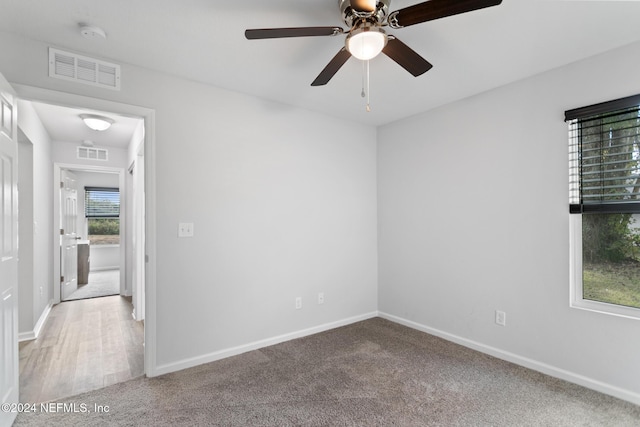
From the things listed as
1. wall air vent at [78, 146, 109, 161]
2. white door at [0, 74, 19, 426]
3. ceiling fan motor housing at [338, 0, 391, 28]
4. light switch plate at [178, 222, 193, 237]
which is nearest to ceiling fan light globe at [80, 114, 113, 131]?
wall air vent at [78, 146, 109, 161]

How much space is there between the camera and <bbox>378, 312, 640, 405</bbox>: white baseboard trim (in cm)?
221

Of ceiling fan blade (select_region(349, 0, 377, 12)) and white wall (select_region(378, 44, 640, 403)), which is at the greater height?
ceiling fan blade (select_region(349, 0, 377, 12))

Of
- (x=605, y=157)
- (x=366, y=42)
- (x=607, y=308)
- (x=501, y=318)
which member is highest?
(x=366, y=42)

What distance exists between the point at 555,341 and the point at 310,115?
3031 mm

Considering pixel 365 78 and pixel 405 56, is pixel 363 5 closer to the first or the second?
pixel 405 56

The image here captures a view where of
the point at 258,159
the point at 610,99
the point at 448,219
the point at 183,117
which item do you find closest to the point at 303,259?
the point at 258,159

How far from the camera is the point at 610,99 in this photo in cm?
229

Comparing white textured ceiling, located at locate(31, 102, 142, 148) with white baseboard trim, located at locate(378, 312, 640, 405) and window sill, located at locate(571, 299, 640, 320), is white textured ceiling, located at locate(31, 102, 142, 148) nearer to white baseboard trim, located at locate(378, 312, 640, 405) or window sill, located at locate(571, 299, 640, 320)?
white baseboard trim, located at locate(378, 312, 640, 405)

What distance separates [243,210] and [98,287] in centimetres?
468

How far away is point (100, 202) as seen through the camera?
781 centimetres

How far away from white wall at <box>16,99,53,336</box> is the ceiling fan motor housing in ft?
10.2

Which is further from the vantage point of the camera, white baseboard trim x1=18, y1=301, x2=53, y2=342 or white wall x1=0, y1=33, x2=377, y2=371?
white baseboard trim x1=18, y1=301, x2=53, y2=342

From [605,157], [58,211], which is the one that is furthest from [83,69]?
[605,157]

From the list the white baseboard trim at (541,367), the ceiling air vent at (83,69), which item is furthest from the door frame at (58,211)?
the white baseboard trim at (541,367)
